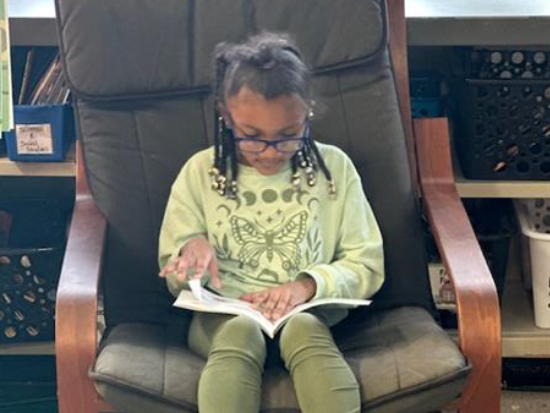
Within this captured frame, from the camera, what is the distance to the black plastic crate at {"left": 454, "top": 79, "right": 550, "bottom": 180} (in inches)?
73.1

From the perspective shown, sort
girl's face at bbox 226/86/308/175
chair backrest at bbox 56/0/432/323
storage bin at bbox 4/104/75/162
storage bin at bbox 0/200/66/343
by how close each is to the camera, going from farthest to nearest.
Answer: storage bin at bbox 0/200/66/343
storage bin at bbox 4/104/75/162
chair backrest at bbox 56/0/432/323
girl's face at bbox 226/86/308/175

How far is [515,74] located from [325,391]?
815mm

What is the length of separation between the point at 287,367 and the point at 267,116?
390 millimetres

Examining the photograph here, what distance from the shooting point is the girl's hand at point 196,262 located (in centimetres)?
153

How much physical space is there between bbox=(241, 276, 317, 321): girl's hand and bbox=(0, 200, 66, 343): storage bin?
614 millimetres

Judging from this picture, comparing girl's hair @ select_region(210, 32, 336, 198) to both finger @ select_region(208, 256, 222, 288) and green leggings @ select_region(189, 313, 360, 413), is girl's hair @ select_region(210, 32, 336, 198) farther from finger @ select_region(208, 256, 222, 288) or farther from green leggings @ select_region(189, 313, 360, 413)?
green leggings @ select_region(189, 313, 360, 413)

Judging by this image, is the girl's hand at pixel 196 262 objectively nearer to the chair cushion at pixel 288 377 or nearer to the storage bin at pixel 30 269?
the chair cushion at pixel 288 377

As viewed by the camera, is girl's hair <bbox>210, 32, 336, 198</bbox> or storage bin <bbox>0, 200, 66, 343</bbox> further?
storage bin <bbox>0, 200, 66, 343</bbox>

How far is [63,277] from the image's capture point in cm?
153

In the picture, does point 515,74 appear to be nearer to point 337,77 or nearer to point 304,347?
point 337,77

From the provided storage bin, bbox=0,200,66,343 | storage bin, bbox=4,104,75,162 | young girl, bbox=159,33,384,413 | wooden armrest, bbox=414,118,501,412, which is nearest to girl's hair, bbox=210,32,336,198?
young girl, bbox=159,33,384,413

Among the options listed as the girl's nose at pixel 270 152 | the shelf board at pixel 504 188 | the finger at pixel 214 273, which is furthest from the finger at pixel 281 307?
the shelf board at pixel 504 188

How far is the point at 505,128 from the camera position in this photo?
6.17ft

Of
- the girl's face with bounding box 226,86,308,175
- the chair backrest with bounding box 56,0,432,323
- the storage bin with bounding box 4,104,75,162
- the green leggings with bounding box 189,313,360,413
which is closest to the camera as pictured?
the green leggings with bounding box 189,313,360,413
